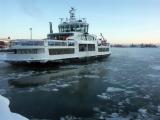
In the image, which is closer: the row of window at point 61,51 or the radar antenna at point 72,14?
the row of window at point 61,51

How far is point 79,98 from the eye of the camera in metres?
14.6

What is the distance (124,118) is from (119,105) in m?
2.20

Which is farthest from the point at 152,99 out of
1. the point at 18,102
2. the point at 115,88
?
the point at 18,102

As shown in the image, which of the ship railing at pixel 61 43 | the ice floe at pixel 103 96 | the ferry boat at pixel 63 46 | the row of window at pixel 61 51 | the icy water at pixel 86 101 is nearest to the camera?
the icy water at pixel 86 101

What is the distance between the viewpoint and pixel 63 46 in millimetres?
35312

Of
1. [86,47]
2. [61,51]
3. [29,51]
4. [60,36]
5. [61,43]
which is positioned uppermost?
[60,36]

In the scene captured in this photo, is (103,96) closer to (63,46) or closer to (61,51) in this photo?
(61,51)

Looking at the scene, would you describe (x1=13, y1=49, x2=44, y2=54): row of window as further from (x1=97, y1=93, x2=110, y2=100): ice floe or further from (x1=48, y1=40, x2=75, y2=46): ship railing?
(x1=97, y1=93, x2=110, y2=100): ice floe

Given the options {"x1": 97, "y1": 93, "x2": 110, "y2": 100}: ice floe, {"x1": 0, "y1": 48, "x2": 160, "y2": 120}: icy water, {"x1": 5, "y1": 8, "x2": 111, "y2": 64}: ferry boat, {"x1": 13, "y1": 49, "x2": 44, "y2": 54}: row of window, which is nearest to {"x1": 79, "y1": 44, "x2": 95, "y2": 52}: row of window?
{"x1": 5, "y1": 8, "x2": 111, "y2": 64}: ferry boat

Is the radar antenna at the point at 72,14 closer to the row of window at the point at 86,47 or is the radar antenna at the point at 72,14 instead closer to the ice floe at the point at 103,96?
the row of window at the point at 86,47

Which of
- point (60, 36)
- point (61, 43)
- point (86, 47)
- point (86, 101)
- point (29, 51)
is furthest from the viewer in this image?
point (86, 47)

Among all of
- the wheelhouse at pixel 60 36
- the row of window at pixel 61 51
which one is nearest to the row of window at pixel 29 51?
the row of window at pixel 61 51

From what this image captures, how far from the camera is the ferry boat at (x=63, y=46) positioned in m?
30.5

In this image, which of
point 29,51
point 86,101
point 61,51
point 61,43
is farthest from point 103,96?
point 61,43
